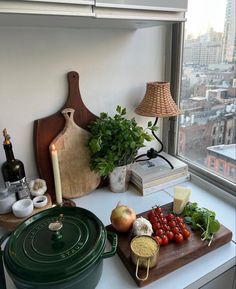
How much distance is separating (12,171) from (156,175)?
2.05 ft

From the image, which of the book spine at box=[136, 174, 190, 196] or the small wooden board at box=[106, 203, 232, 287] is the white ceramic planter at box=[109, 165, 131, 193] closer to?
the book spine at box=[136, 174, 190, 196]

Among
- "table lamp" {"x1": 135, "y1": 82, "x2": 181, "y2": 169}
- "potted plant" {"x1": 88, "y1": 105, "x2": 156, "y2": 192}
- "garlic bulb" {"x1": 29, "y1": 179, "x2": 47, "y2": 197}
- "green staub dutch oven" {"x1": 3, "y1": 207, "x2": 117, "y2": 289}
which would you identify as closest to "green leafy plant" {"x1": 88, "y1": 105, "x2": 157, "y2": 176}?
"potted plant" {"x1": 88, "y1": 105, "x2": 156, "y2": 192}

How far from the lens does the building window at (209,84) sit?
104 cm

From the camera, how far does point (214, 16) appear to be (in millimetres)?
1076

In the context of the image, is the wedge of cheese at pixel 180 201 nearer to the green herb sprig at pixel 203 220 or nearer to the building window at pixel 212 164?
the green herb sprig at pixel 203 220

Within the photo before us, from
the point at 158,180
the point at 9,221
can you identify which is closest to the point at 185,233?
the point at 158,180

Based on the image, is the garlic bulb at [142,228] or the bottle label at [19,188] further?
the bottle label at [19,188]

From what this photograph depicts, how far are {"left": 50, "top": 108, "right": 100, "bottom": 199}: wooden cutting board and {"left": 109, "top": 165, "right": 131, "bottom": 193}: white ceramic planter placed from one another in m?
0.09

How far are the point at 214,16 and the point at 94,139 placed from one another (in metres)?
0.76

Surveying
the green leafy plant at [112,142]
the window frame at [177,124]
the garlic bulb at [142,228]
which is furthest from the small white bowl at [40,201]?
the window frame at [177,124]

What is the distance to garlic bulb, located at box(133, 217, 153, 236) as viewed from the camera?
794 mm

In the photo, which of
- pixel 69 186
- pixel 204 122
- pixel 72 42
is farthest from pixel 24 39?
pixel 204 122

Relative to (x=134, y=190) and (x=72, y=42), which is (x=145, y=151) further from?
(x=72, y=42)

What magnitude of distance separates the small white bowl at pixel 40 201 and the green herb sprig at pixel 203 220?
538 millimetres
